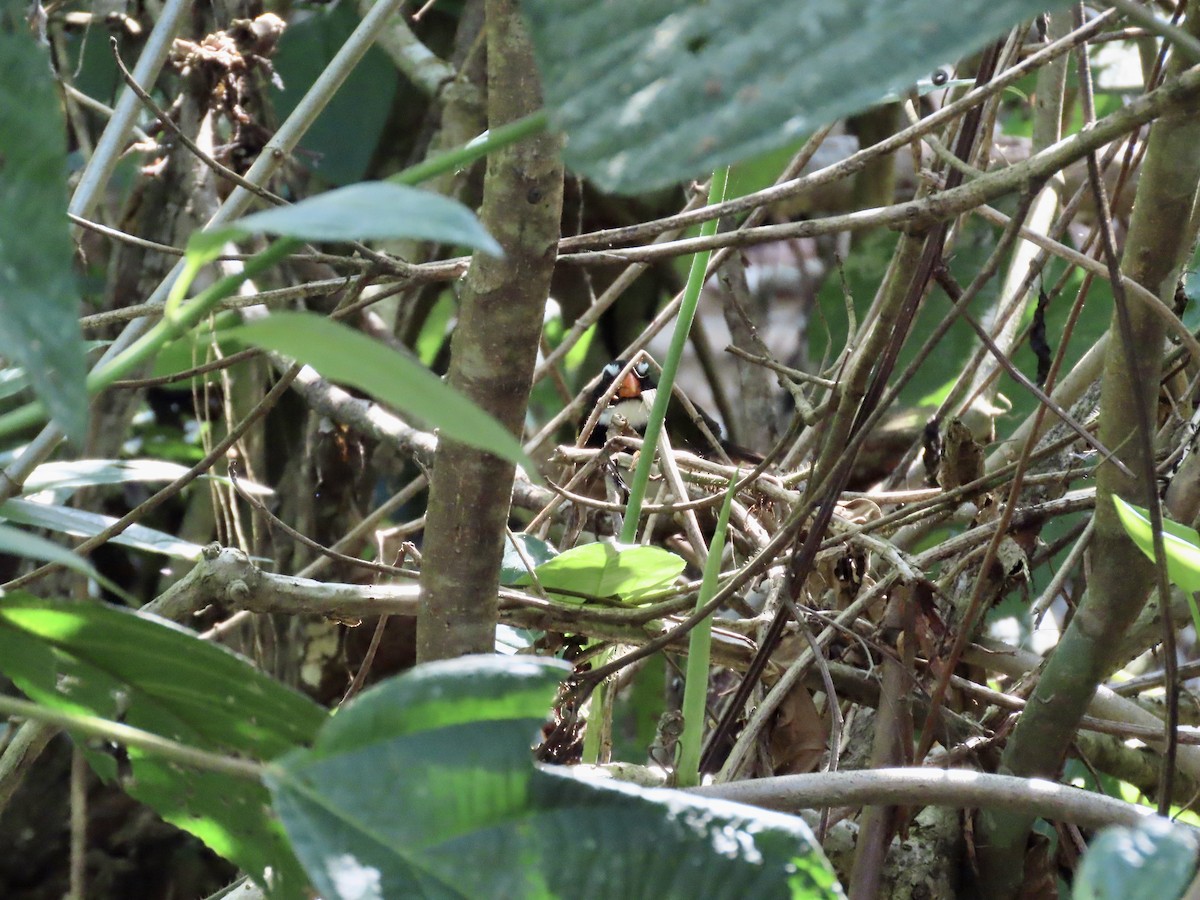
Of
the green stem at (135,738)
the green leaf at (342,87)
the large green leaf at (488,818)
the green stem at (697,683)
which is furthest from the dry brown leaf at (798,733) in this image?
the green leaf at (342,87)

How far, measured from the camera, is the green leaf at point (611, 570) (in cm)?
66

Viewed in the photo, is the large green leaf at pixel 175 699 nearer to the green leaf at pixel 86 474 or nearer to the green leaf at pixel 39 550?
the green leaf at pixel 39 550

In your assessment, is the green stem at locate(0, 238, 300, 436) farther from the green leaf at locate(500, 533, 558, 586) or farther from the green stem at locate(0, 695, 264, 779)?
the green leaf at locate(500, 533, 558, 586)

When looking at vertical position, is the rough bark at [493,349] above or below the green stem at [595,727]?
above

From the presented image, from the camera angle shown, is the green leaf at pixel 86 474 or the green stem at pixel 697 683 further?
the green leaf at pixel 86 474

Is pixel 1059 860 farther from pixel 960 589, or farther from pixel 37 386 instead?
pixel 37 386

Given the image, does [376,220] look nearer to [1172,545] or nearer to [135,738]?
[135,738]

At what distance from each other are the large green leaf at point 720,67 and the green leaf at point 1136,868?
203mm

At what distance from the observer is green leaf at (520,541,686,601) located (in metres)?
0.66

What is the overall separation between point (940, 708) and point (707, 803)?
1.21ft

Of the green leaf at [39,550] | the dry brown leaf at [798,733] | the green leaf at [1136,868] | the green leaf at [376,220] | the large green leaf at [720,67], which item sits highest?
the large green leaf at [720,67]

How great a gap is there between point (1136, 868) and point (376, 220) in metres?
0.25

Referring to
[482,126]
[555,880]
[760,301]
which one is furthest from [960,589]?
[760,301]

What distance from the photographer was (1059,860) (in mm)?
766
